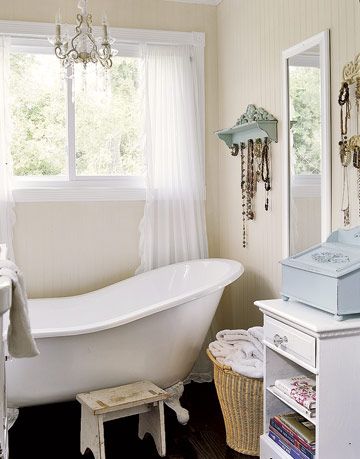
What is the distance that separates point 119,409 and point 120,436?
1.46 ft

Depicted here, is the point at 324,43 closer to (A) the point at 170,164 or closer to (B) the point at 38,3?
(A) the point at 170,164

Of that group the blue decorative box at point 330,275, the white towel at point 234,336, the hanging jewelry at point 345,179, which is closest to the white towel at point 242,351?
the white towel at point 234,336

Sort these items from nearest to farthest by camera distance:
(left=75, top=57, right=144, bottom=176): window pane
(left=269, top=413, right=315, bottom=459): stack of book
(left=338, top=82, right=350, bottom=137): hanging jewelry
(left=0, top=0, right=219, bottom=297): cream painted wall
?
(left=269, top=413, right=315, bottom=459): stack of book → (left=338, top=82, right=350, bottom=137): hanging jewelry → (left=0, top=0, right=219, bottom=297): cream painted wall → (left=75, top=57, right=144, bottom=176): window pane

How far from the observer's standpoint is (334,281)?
208cm

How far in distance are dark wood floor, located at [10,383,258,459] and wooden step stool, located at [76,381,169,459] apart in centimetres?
12

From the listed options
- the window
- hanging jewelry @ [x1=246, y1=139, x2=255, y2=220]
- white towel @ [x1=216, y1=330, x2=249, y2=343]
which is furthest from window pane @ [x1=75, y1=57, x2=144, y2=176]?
white towel @ [x1=216, y1=330, x2=249, y2=343]

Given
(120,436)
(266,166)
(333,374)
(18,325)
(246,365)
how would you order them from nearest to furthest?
(18,325)
(333,374)
(246,365)
(120,436)
(266,166)

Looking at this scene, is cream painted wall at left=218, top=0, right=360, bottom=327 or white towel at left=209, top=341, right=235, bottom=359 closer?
cream painted wall at left=218, top=0, right=360, bottom=327

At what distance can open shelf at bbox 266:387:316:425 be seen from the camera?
6.85 feet

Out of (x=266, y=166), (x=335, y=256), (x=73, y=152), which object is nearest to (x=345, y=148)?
(x=335, y=256)

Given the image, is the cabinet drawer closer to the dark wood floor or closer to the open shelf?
the open shelf

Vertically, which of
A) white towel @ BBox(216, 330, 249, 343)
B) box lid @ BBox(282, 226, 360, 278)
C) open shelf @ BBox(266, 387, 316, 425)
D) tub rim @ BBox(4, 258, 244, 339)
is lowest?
open shelf @ BBox(266, 387, 316, 425)

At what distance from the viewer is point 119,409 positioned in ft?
8.70

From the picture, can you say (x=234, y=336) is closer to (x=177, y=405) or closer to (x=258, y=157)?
(x=177, y=405)
